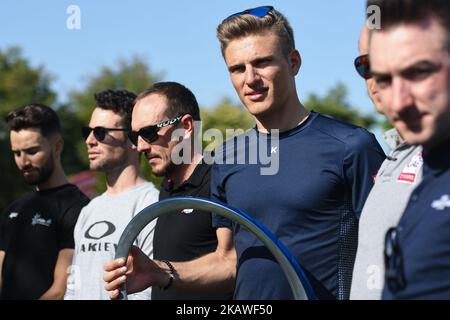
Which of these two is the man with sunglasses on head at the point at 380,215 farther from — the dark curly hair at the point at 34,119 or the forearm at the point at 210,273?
the dark curly hair at the point at 34,119

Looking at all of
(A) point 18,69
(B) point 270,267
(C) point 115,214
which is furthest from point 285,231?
(A) point 18,69

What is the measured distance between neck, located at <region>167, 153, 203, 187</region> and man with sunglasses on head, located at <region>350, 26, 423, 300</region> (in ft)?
7.96

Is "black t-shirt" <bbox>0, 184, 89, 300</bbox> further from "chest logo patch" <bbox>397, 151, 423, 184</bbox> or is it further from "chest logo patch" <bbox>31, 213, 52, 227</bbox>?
"chest logo patch" <bbox>397, 151, 423, 184</bbox>

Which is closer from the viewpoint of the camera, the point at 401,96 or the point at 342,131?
the point at 401,96

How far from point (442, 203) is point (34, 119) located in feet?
18.3

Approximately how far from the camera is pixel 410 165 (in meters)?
2.60

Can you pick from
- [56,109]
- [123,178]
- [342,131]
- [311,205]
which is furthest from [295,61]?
[56,109]

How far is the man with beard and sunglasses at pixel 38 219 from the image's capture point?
6.43 meters

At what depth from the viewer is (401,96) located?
78.3 inches

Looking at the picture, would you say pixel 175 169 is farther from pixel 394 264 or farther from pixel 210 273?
pixel 394 264

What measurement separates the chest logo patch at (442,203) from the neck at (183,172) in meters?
3.13

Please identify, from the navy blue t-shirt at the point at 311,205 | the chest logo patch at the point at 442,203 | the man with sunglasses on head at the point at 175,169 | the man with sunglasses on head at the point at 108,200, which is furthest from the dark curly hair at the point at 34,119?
the chest logo patch at the point at 442,203

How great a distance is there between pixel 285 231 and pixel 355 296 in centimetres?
92

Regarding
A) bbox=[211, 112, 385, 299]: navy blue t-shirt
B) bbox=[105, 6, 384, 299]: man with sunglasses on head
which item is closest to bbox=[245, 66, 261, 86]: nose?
bbox=[105, 6, 384, 299]: man with sunglasses on head
